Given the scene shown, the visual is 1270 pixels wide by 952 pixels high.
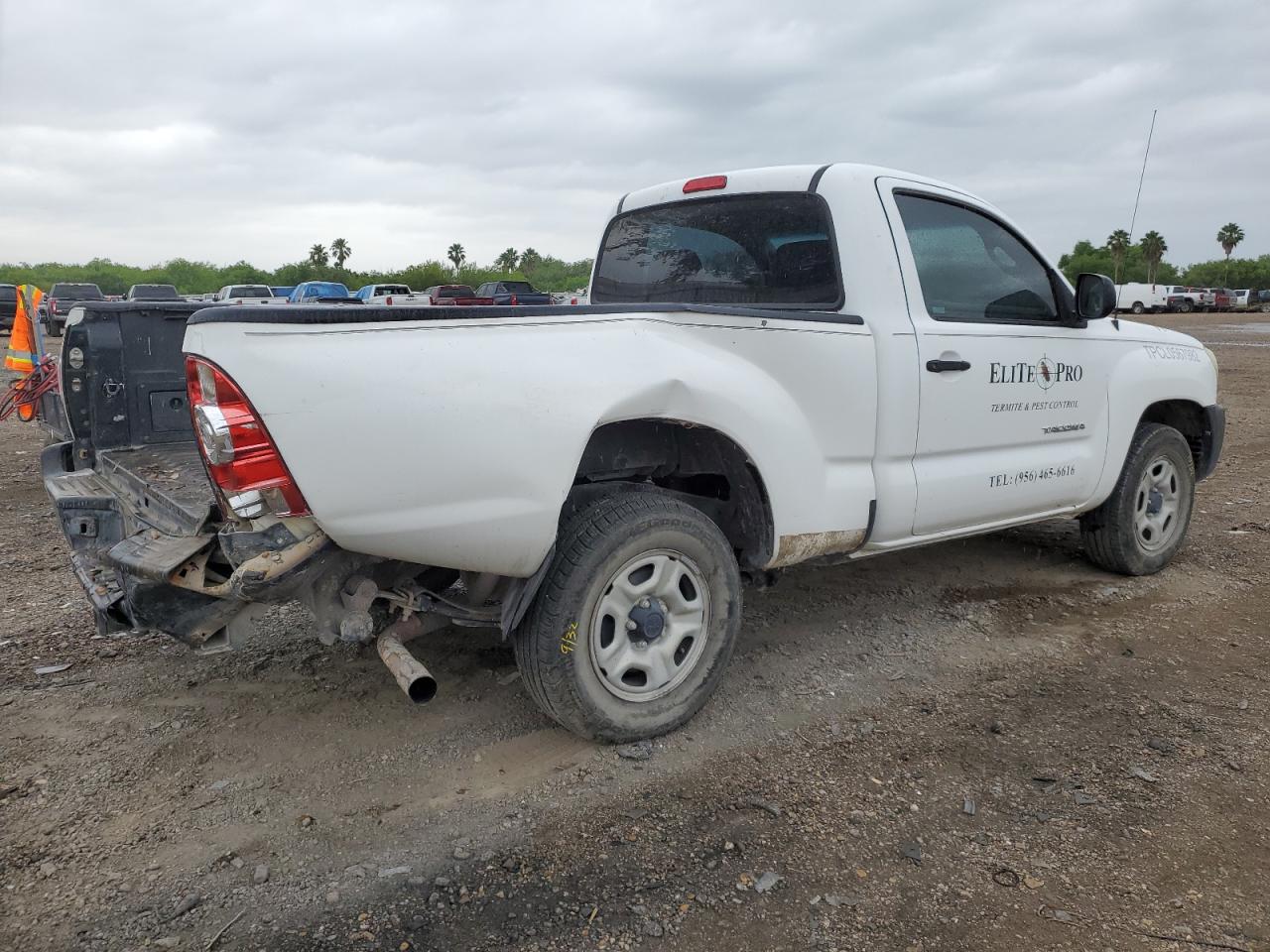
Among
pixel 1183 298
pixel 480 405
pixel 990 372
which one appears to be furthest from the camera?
pixel 1183 298

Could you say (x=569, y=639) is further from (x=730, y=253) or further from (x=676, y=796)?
(x=730, y=253)

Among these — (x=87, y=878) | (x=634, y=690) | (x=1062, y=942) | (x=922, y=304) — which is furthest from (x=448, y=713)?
(x=922, y=304)

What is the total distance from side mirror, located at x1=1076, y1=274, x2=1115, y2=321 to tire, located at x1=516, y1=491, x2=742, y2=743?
2.28 meters

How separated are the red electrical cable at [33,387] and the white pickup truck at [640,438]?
687mm

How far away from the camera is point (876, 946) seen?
2.27 metres

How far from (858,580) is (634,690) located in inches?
88.1

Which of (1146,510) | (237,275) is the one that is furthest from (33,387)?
(237,275)

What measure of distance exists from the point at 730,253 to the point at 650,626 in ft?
5.73

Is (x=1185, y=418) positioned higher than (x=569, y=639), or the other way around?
(x=1185, y=418)

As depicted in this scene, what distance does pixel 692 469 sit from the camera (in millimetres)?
3416

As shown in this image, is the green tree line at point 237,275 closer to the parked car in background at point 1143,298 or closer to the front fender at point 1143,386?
the parked car in background at point 1143,298

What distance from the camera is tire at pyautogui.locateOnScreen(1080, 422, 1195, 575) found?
4887 millimetres

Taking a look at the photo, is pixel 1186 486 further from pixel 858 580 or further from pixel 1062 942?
pixel 1062 942

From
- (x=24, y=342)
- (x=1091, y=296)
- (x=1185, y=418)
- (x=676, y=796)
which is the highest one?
(x=1091, y=296)
